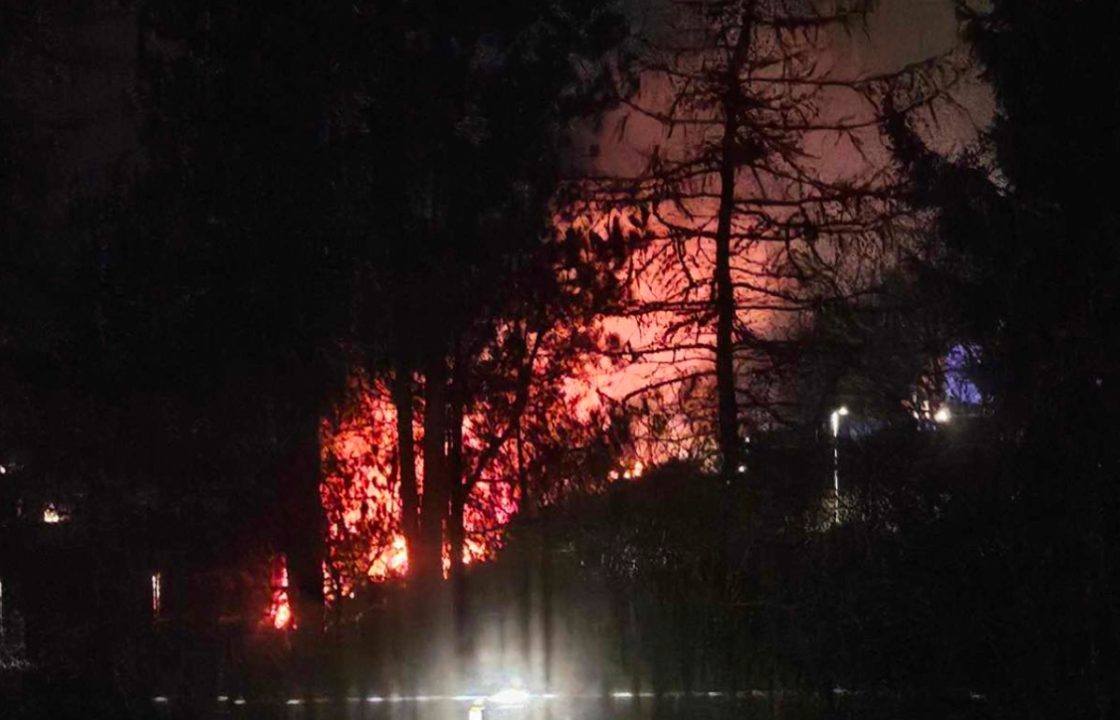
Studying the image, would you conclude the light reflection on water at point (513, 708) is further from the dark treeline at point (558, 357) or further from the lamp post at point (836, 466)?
the lamp post at point (836, 466)

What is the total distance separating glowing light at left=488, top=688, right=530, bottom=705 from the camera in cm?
915

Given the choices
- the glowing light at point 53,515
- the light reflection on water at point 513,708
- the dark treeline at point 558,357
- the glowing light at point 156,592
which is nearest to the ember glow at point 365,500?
the dark treeline at point 558,357

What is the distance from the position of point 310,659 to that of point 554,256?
8036 millimetres

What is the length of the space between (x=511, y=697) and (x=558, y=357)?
10.1 metres

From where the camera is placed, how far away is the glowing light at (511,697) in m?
9.15

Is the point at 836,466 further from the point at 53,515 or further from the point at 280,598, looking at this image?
the point at 53,515

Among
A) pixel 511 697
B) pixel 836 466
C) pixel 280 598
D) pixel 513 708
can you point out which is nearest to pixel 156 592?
pixel 280 598

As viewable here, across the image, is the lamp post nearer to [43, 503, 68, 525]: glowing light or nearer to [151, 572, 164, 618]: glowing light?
[151, 572, 164, 618]: glowing light

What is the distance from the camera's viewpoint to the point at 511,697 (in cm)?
917

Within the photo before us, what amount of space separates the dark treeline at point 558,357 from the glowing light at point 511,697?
1052 mm

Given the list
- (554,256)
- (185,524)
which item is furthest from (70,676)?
(554,256)

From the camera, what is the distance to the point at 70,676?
1271 cm

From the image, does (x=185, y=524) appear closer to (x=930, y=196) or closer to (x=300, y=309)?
(x=300, y=309)

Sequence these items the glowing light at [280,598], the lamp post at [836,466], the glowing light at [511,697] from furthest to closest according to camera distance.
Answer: the glowing light at [280,598], the lamp post at [836,466], the glowing light at [511,697]
